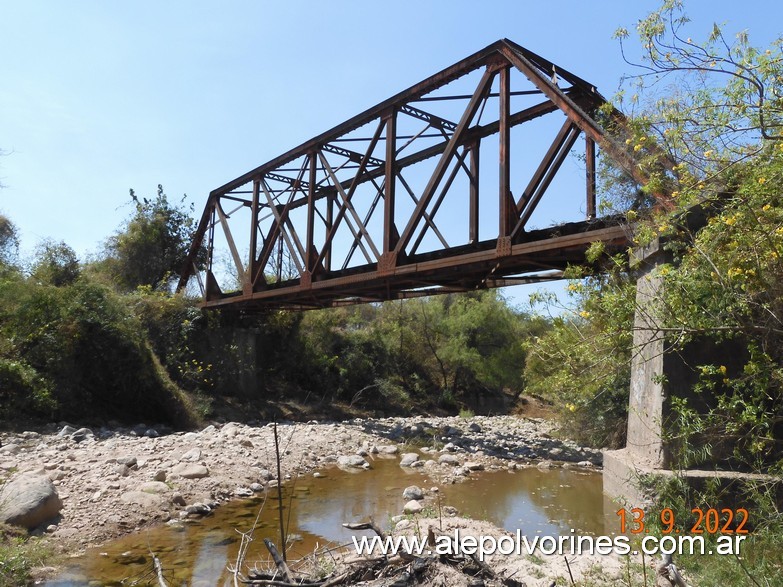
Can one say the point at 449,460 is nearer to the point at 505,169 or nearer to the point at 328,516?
the point at 328,516

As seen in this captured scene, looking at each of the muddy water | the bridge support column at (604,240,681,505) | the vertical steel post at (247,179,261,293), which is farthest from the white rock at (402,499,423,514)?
the vertical steel post at (247,179,261,293)

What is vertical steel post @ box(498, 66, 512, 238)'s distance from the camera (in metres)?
10.9

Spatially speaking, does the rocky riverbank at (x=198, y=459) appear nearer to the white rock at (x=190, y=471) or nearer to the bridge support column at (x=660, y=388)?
the white rock at (x=190, y=471)

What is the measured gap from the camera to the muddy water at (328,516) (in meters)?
6.33

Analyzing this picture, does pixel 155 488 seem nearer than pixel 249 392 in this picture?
Yes

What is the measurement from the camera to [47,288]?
1577 centimetres

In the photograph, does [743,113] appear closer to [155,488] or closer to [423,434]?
[155,488]

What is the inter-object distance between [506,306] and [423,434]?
53.8 ft

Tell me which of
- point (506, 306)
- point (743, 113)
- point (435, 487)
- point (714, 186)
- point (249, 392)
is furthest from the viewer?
point (506, 306)

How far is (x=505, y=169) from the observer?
11.0 meters

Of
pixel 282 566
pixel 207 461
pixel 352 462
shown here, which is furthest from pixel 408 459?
pixel 282 566

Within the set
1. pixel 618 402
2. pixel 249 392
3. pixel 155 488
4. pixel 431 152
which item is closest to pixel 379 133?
pixel 431 152

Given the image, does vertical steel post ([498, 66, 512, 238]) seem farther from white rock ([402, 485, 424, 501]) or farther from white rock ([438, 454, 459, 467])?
white rock ([438, 454, 459, 467])

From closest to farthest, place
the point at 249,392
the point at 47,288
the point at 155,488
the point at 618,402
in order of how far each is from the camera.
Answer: the point at 155,488 < the point at 618,402 < the point at 47,288 < the point at 249,392
